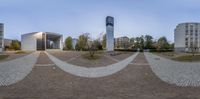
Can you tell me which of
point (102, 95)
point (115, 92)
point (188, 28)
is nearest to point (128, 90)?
point (115, 92)

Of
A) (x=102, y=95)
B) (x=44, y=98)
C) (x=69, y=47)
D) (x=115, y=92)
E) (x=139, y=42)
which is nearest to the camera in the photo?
(x=44, y=98)

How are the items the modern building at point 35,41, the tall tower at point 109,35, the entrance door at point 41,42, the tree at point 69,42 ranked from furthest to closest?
1. the tree at point 69,42
2. the entrance door at point 41,42
3. the modern building at point 35,41
4. the tall tower at point 109,35

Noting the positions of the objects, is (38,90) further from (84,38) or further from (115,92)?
(84,38)

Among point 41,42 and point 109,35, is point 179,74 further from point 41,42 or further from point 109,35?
point 41,42

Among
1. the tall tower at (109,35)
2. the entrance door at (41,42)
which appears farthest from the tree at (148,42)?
the tall tower at (109,35)

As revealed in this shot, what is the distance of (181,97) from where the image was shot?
5902mm

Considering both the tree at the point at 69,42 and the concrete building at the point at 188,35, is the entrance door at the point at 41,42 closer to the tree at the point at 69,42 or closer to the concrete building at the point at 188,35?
the tree at the point at 69,42

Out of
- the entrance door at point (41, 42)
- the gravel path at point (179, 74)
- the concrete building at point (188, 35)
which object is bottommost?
the gravel path at point (179, 74)

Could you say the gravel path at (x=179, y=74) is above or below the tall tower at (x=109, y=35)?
below

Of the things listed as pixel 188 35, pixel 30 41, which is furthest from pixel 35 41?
pixel 188 35

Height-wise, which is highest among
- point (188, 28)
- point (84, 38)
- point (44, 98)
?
point (188, 28)

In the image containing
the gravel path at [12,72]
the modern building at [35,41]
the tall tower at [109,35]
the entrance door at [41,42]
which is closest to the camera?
the gravel path at [12,72]

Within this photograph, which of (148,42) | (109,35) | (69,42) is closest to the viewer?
(109,35)

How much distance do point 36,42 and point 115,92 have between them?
63712mm
